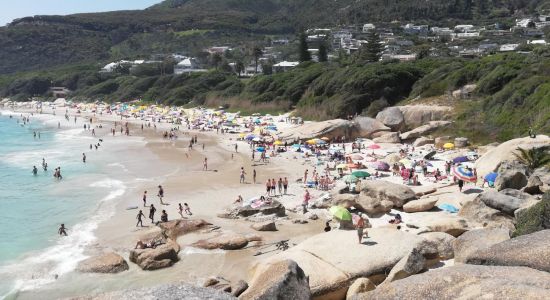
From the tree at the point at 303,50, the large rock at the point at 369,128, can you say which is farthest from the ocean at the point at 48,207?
the tree at the point at 303,50

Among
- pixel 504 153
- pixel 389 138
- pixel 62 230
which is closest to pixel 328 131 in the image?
pixel 389 138

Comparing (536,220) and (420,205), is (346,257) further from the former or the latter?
(420,205)

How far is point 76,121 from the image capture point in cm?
6612

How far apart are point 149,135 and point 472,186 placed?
36062 mm

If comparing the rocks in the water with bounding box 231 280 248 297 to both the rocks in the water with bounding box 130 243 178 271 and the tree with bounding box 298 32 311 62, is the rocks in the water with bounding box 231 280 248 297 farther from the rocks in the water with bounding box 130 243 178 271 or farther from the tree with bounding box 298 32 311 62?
the tree with bounding box 298 32 311 62

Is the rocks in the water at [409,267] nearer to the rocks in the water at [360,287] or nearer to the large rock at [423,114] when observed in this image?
the rocks in the water at [360,287]

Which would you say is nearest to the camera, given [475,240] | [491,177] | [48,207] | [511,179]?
[475,240]

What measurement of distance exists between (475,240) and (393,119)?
27.0m

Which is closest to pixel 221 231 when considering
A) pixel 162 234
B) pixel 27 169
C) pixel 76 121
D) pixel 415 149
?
pixel 162 234

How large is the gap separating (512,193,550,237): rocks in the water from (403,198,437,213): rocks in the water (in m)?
6.91

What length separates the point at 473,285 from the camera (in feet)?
21.9

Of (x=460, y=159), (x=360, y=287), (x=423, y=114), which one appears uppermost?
(x=423, y=114)

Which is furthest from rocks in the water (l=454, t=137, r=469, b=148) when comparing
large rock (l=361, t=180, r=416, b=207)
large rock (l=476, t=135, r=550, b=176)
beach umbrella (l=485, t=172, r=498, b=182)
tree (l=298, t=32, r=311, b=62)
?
tree (l=298, t=32, r=311, b=62)

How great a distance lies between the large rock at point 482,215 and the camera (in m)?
15.9
